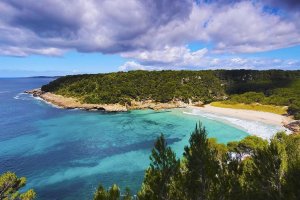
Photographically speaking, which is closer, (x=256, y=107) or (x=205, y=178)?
(x=205, y=178)

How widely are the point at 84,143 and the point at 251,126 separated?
2098 inches

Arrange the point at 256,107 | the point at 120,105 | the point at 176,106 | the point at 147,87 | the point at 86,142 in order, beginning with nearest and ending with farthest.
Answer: the point at 86,142 → the point at 256,107 → the point at 120,105 → the point at 176,106 → the point at 147,87

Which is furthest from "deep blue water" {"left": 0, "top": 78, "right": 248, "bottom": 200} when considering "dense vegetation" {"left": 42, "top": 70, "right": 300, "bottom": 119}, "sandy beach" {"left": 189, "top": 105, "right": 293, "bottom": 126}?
"dense vegetation" {"left": 42, "top": 70, "right": 300, "bottom": 119}

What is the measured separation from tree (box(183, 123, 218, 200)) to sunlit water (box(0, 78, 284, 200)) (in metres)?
25.3

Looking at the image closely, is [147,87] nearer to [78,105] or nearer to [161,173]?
[78,105]

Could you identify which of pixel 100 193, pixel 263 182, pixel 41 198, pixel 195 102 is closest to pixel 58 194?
pixel 41 198

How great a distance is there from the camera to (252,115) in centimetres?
11300

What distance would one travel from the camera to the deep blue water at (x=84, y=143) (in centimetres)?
5378

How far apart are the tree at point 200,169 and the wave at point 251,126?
185ft

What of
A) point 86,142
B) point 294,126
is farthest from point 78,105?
point 294,126

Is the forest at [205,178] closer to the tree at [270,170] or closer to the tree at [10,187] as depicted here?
the tree at [270,170]

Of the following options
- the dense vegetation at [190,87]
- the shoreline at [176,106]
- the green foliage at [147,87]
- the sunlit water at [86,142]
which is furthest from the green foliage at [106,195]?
the green foliage at [147,87]

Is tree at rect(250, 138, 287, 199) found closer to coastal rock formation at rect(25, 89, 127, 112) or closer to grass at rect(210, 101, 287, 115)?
grass at rect(210, 101, 287, 115)

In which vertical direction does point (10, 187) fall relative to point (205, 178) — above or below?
below
